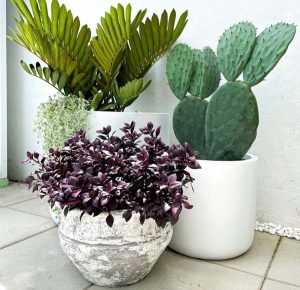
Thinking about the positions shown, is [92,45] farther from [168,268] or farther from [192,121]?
[168,268]

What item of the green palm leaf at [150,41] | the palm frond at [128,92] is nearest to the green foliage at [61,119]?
the palm frond at [128,92]

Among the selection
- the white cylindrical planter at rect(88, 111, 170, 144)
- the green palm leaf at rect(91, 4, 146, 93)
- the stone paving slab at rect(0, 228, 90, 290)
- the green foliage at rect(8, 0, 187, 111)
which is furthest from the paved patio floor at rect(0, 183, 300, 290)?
the green palm leaf at rect(91, 4, 146, 93)

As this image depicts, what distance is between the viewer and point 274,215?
4.53 feet

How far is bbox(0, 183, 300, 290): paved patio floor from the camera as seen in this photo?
906mm

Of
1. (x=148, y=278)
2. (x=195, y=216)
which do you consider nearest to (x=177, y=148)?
(x=195, y=216)

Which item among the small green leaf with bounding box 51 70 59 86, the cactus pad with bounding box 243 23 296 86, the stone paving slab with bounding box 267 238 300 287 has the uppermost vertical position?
the cactus pad with bounding box 243 23 296 86

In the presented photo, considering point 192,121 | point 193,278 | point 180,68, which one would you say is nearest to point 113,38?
point 180,68

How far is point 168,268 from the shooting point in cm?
101

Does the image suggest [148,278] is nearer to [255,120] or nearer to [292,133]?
[255,120]

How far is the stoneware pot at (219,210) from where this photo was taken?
104 centimetres

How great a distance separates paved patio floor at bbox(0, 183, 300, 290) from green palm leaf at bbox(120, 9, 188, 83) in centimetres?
81

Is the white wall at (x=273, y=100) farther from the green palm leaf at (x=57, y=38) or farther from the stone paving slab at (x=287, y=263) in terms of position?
the green palm leaf at (x=57, y=38)

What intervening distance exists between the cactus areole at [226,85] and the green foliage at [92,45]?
9.4 inches

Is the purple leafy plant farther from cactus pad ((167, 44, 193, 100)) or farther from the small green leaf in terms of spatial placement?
the small green leaf
